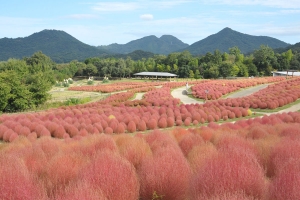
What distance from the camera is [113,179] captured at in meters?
3.80

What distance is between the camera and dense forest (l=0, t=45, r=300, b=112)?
36000 mm

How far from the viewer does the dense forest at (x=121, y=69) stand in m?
36.0

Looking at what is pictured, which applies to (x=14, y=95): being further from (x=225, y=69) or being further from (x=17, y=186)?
(x=225, y=69)

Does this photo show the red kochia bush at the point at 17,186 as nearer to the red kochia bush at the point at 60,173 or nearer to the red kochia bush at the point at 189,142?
the red kochia bush at the point at 60,173

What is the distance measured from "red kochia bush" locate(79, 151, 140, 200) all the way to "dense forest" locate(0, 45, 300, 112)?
33792mm

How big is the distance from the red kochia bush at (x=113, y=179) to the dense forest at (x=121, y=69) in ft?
111

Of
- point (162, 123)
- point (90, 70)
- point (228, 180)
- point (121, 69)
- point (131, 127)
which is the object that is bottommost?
point (90, 70)

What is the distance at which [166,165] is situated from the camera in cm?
439

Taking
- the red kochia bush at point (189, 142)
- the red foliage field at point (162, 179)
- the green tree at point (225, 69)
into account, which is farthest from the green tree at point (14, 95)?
the green tree at point (225, 69)

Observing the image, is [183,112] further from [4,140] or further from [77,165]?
[77,165]

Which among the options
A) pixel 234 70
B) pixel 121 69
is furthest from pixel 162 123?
pixel 121 69

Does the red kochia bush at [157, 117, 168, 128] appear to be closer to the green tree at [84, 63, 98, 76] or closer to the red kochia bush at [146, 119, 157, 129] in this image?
the red kochia bush at [146, 119, 157, 129]

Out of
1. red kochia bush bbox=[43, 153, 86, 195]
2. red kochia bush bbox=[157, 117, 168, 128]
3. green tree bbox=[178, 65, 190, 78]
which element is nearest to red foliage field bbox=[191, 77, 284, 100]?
red kochia bush bbox=[157, 117, 168, 128]

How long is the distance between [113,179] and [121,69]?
97.4 meters
